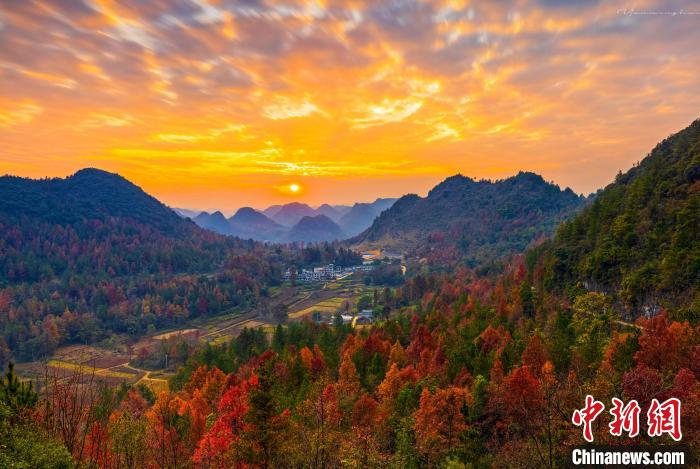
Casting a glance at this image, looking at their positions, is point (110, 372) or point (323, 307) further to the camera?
point (323, 307)

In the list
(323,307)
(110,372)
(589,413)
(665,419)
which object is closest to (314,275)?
(323,307)

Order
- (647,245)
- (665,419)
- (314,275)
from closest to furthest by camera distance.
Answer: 1. (665,419)
2. (647,245)
3. (314,275)

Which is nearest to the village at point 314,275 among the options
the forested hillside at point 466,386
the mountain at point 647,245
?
the forested hillside at point 466,386

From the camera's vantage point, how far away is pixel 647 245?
44625 millimetres

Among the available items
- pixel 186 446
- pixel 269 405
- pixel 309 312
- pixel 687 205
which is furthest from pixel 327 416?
pixel 309 312

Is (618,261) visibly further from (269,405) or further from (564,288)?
(269,405)

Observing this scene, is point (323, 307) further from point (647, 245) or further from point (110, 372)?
point (647, 245)

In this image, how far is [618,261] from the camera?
151ft

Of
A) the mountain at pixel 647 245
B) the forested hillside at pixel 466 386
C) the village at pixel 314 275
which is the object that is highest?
the mountain at pixel 647 245

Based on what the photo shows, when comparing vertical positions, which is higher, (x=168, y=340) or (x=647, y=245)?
(x=647, y=245)

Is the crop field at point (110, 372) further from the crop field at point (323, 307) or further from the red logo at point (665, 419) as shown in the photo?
the red logo at point (665, 419)

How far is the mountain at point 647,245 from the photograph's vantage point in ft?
125

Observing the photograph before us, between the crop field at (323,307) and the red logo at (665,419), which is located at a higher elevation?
the red logo at (665,419)

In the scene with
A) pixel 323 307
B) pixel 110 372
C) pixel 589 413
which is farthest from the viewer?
pixel 323 307
